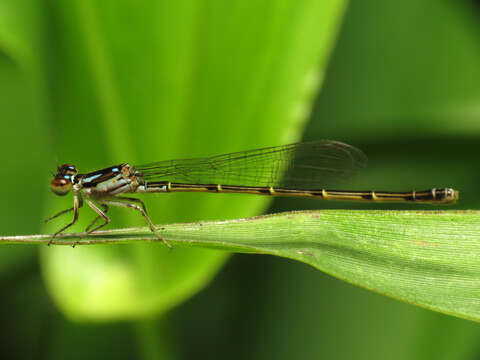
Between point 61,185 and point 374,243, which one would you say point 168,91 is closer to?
point 61,185

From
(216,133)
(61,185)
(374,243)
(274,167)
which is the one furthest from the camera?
(274,167)

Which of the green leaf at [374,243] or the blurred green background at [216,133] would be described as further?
the blurred green background at [216,133]

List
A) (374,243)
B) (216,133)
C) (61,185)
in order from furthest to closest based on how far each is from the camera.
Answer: (216,133), (61,185), (374,243)

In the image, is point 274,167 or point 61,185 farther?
point 274,167

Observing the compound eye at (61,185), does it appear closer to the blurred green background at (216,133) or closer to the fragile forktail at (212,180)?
the fragile forktail at (212,180)

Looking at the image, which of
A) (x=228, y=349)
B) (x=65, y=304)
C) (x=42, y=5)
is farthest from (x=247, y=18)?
(x=228, y=349)

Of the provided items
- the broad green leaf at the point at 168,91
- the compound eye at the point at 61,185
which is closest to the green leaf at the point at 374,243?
the compound eye at the point at 61,185

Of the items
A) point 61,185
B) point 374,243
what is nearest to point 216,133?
point 61,185

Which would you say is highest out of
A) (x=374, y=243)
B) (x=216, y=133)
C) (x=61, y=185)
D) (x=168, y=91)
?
(x=168, y=91)

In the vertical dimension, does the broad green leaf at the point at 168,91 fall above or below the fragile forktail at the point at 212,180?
above
